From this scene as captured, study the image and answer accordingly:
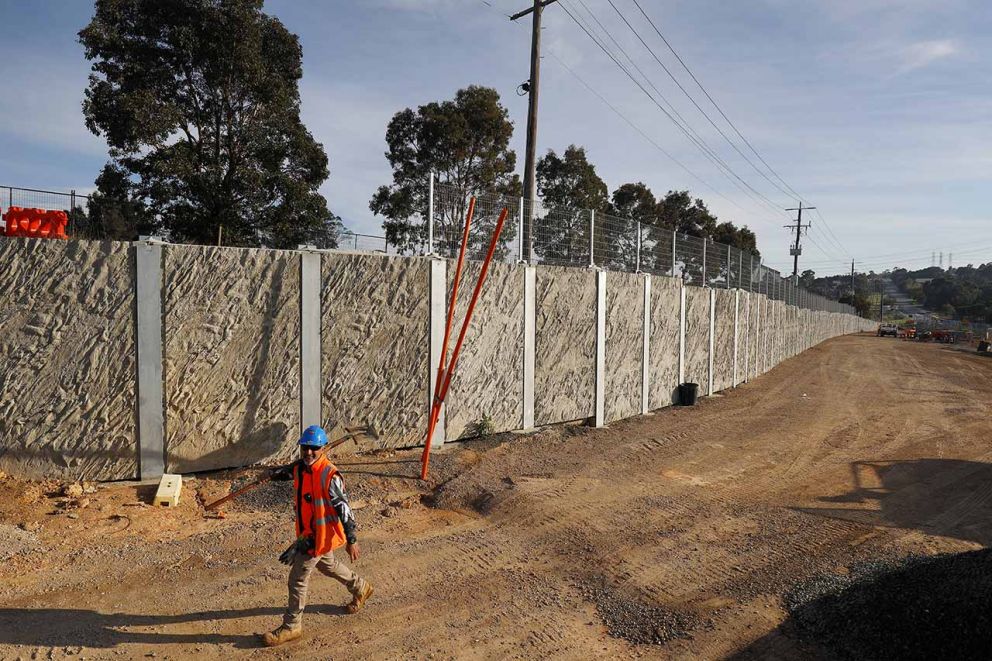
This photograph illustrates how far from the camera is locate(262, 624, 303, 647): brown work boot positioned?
4.13 meters

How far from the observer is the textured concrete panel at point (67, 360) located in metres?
6.43

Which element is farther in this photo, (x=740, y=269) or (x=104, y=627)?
(x=740, y=269)

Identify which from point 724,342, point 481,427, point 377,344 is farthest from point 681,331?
point 377,344

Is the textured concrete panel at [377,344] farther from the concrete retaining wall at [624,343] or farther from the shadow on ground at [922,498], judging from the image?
the shadow on ground at [922,498]

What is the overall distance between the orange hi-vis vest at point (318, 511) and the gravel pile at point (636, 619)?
2.24 m

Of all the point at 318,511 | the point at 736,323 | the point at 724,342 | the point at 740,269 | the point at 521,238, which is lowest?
the point at 318,511

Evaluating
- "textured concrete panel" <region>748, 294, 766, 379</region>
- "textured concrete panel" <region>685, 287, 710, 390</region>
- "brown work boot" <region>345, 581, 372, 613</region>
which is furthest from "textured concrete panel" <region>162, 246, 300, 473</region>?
"textured concrete panel" <region>748, 294, 766, 379</region>

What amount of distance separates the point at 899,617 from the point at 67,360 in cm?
836

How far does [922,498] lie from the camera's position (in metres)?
7.88

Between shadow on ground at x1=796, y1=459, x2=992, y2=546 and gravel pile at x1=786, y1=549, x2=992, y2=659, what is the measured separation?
2234mm

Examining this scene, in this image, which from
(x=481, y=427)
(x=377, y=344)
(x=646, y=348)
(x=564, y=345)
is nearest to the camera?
(x=377, y=344)

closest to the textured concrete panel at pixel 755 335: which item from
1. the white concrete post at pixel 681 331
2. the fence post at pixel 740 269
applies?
the fence post at pixel 740 269

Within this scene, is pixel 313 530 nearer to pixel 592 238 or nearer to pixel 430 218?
pixel 430 218

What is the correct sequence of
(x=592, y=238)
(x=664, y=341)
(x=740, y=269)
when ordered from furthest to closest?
(x=740, y=269)
(x=664, y=341)
(x=592, y=238)
